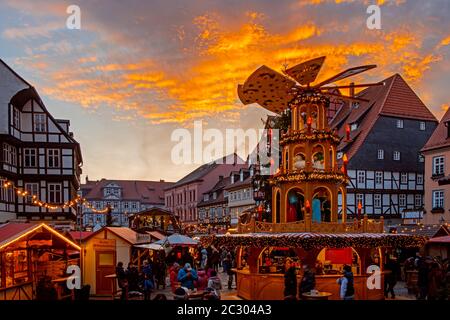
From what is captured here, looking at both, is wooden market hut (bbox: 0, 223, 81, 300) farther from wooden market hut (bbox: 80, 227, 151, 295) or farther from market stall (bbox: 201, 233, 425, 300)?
market stall (bbox: 201, 233, 425, 300)

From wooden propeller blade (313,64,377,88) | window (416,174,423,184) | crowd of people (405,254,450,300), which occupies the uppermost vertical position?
wooden propeller blade (313,64,377,88)

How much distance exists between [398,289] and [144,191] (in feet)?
287

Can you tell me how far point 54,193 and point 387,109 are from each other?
94.6ft

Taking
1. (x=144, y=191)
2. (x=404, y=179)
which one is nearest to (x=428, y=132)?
(x=404, y=179)

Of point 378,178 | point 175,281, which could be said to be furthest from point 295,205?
point 378,178

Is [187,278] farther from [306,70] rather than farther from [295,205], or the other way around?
[306,70]

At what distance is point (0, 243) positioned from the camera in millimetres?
14477

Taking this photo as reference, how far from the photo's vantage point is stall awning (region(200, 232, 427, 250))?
1838 cm

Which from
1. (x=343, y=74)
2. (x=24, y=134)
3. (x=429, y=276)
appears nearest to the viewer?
(x=429, y=276)

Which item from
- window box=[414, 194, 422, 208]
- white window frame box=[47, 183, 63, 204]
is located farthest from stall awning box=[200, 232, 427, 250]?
window box=[414, 194, 422, 208]

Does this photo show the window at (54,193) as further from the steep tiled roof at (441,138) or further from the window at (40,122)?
the steep tiled roof at (441,138)

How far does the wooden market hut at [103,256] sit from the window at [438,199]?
25.8 metres

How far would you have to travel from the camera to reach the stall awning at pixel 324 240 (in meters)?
18.4

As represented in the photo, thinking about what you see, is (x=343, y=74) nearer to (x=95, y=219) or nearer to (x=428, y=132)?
(x=428, y=132)
